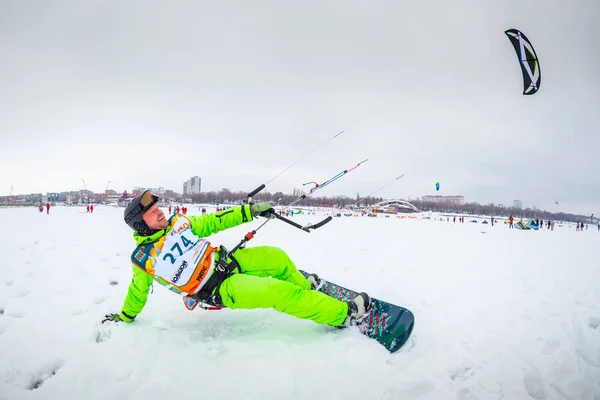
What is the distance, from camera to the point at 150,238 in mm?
3072

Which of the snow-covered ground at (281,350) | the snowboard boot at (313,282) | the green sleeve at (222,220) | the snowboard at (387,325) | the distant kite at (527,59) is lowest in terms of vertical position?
the snow-covered ground at (281,350)

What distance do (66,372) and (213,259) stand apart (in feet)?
5.24

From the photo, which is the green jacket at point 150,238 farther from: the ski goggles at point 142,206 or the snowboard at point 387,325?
the snowboard at point 387,325

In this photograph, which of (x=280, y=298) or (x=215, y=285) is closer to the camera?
(x=280, y=298)

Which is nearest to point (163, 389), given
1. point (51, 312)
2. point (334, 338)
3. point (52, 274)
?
point (334, 338)

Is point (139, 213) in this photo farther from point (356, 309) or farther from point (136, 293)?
point (356, 309)

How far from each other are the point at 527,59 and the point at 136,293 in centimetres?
981

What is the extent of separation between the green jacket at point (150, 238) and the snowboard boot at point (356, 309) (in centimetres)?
175

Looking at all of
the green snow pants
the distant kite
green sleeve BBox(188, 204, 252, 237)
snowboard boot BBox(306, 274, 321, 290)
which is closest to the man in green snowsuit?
the green snow pants

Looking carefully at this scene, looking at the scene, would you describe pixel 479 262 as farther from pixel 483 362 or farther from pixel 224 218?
pixel 224 218

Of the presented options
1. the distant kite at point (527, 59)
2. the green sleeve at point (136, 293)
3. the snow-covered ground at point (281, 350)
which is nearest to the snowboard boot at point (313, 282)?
the snow-covered ground at point (281, 350)

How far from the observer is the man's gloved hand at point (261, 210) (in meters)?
3.69

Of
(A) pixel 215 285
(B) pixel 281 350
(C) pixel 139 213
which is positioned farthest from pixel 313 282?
(C) pixel 139 213

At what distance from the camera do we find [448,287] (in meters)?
5.32
